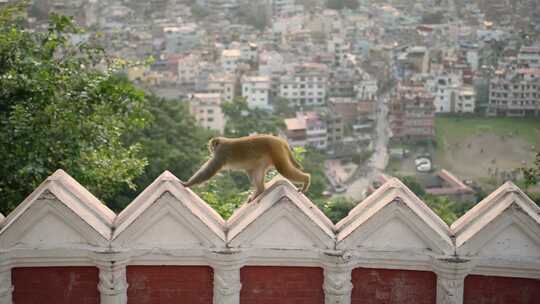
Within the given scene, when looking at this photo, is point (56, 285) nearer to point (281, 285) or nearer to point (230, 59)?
point (281, 285)

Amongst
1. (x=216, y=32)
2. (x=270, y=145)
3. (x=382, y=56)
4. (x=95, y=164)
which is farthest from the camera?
(x=216, y=32)

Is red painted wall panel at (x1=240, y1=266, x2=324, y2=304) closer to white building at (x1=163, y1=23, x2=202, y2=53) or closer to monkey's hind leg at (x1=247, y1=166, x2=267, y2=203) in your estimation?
monkey's hind leg at (x1=247, y1=166, x2=267, y2=203)

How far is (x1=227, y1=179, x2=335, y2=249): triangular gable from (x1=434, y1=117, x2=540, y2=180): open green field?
138ft

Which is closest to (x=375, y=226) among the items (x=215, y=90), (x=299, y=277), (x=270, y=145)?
(x=299, y=277)

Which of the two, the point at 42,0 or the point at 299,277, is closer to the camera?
the point at 299,277

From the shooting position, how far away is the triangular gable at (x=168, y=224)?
3.76 metres

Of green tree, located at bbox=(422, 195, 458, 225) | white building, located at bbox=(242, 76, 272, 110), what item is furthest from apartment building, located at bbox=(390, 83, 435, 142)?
green tree, located at bbox=(422, 195, 458, 225)

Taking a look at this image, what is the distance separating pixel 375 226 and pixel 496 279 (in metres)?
0.66

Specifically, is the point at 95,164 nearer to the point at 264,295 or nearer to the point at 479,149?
the point at 264,295

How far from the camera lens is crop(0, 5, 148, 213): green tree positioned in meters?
7.05

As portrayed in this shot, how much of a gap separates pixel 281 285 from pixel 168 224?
65 centimetres

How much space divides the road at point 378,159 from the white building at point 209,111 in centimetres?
1081

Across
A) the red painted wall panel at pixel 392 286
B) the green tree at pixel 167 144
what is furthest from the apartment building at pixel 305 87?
the red painted wall panel at pixel 392 286

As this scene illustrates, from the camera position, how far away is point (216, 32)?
82125 millimetres
